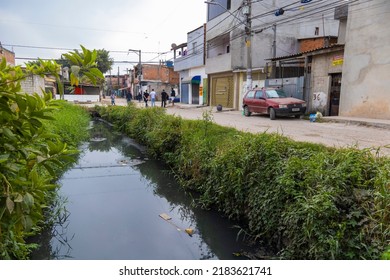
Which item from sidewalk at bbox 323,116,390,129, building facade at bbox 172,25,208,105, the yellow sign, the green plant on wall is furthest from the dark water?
building facade at bbox 172,25,208,105

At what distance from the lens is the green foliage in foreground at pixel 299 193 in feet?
9.78

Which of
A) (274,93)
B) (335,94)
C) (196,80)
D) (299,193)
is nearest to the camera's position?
(299,193)

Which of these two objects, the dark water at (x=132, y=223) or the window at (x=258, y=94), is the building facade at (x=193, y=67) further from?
the dark water at (x=132, y=223)

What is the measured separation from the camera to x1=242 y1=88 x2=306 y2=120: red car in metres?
12.9

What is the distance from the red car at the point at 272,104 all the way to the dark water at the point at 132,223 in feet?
22.8

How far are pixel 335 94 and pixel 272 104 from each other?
2.78 m

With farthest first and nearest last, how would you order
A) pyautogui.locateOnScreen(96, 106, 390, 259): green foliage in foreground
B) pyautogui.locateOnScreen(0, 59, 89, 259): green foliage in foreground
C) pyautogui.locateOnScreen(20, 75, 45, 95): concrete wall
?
pyautogui.locateOnScreen(96, 106, 390, 259): green foliage in foreground → pyautogui.locateOnScreen(20, 75, 45, 95): concrete wall → pyautogui.locateOnScreen(0, 59, 89, 259): green foliage in foreground

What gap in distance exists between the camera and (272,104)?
13188mm

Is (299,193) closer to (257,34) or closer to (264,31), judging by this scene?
(257,34)

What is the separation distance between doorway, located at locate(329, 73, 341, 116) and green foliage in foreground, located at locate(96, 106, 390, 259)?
28.0ft

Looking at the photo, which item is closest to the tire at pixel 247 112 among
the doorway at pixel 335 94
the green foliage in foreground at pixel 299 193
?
the doorway at pixel 335 94

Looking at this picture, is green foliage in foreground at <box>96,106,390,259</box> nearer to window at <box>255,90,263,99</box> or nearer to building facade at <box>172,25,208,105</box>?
window at <box>255,90,263,99</box>

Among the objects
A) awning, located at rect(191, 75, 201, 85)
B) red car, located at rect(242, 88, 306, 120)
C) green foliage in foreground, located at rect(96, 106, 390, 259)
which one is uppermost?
awning, located at rect(191, 75, 201, 85)

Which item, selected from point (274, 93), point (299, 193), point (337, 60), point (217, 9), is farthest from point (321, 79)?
point (217, 9)
